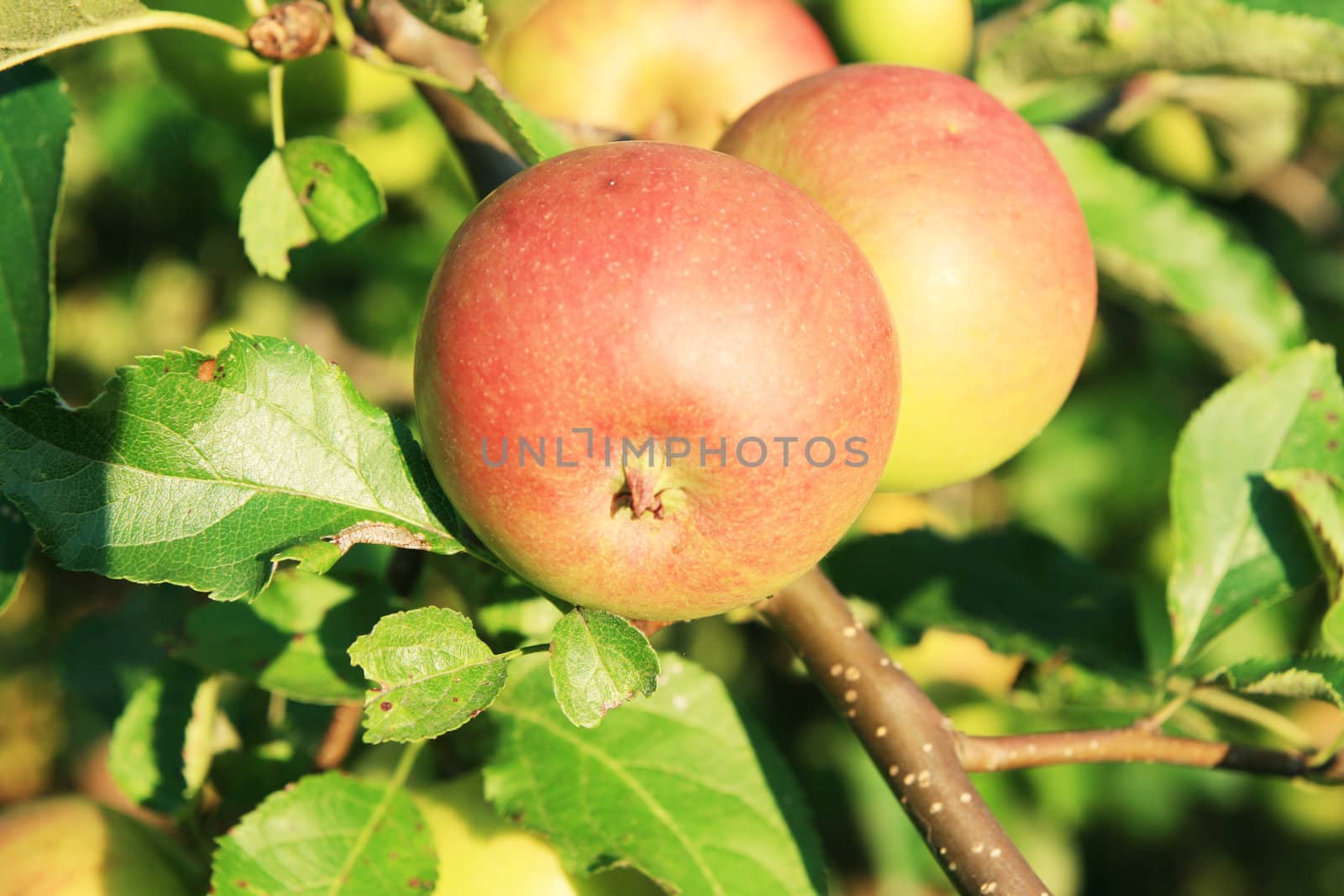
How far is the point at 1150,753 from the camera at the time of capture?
0.98 m

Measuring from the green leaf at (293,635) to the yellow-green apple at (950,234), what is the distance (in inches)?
20.6

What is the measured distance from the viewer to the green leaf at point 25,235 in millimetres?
967

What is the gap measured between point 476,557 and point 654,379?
9.9 inches

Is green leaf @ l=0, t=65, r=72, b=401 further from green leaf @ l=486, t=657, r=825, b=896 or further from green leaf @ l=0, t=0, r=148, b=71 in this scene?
green leaf @ l=486, t=657, r=825, b=896

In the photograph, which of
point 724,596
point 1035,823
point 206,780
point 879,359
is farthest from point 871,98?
point 1035,823

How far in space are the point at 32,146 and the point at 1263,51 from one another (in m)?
1.28

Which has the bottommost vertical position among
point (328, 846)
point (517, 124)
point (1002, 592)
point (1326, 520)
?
point (1002, 592)

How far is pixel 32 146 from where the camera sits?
102cm

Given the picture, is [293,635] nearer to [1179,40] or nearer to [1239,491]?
[1239,491]

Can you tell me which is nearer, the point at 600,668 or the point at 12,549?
the point at 600,668

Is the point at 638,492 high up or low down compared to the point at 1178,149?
up

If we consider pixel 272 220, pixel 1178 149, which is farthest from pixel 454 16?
pixel 1178 149

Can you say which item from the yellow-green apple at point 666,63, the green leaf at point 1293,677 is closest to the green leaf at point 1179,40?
the yellow-green apple at point 666,63

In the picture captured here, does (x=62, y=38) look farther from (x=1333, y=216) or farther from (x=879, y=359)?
(x=1333, y=216)
